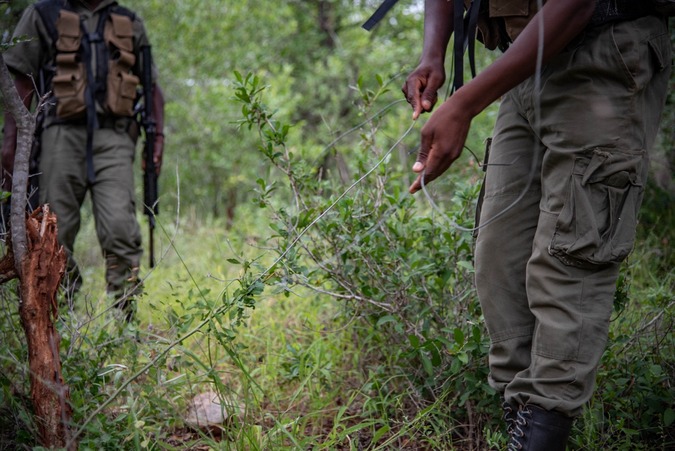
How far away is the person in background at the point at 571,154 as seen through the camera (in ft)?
5.04

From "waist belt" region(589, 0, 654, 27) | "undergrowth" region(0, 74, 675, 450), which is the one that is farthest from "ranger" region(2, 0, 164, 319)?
"waist belt" region(589, 0, 654, 27)

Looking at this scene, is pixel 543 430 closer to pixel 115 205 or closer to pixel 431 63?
pixel 431 63

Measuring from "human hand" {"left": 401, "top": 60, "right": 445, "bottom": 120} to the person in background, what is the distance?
0.78 feet

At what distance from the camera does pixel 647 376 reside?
7.15ft

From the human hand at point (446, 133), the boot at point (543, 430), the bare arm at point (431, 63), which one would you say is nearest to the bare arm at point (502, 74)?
the human hand at point (446, 133)

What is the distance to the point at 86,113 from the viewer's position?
11.1 feet

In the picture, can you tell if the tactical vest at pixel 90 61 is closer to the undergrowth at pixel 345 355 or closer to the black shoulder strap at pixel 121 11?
the black shoulder strap at pixel 121 11

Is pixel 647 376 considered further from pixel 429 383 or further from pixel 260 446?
pixel 260 446

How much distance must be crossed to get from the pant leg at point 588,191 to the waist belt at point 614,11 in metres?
0.02

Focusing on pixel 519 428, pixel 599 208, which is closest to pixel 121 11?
pixel 599 208

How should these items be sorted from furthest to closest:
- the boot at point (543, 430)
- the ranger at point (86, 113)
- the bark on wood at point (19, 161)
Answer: the ranger at point (86, 113), the bark on wood at point (19, 161), the boot at point (543, 430)

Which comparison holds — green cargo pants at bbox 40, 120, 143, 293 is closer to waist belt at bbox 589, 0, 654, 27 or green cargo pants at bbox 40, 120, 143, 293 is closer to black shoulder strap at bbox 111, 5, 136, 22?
black shoulder strap at bbox 111, 5, 136, 22

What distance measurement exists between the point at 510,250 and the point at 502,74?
1.79ft

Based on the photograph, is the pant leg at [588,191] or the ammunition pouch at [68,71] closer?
the pant leg at [588,191]
